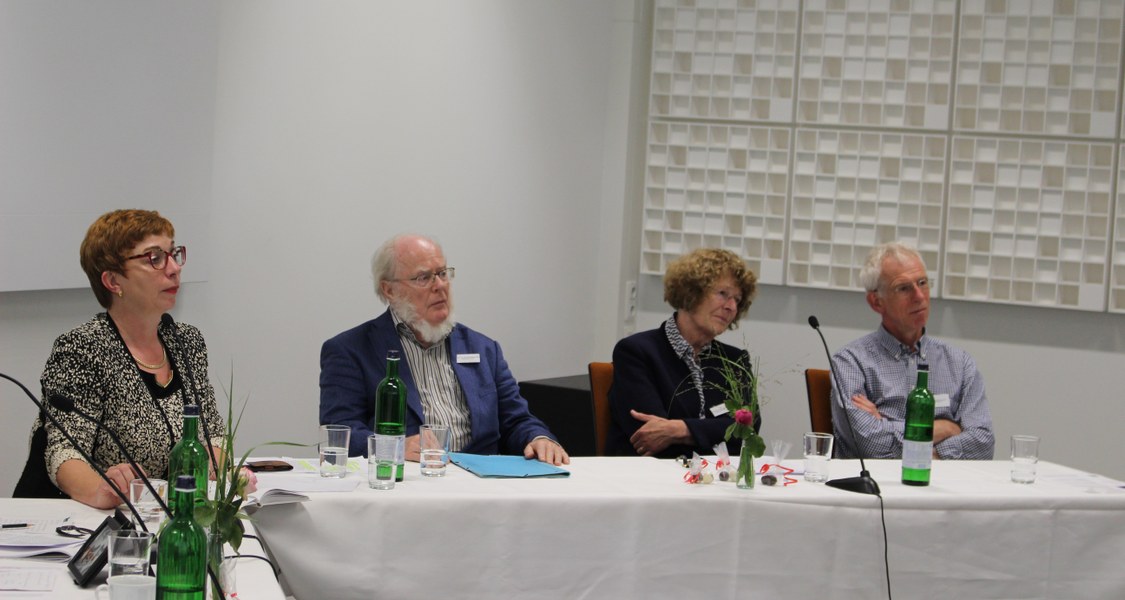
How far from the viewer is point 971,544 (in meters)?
3.08

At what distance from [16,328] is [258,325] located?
93 cm

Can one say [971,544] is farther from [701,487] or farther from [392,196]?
[392,196]

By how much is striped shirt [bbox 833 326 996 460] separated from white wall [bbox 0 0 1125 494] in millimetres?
1589

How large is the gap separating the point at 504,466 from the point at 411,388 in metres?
0.53

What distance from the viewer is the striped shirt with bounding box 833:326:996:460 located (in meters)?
3.87

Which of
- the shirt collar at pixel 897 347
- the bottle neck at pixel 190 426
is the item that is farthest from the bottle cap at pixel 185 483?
the shirt collar at pixel 897 347

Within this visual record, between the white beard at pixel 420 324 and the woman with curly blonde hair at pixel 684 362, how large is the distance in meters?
0.66

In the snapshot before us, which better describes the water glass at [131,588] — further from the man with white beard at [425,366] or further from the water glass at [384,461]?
the man with white beard at [425,366]

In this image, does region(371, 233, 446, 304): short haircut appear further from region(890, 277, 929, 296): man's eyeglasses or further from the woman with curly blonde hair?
region(890, 277, 929, 296): man's eyeglasses

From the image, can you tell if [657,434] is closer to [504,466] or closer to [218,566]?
[504,466]

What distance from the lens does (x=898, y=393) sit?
4035mm

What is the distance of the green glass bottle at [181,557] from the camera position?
1.66 m

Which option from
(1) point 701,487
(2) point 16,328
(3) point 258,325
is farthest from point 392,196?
(1) point 701,487

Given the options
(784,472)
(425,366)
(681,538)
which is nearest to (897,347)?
(784,472)
